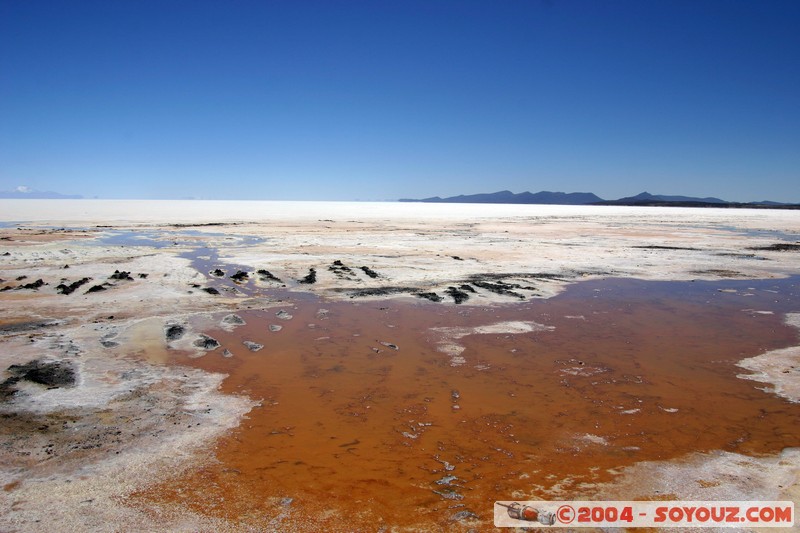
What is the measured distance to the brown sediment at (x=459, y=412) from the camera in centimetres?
415

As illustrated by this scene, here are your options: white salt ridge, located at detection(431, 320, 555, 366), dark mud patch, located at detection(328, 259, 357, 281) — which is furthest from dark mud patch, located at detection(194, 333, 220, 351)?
dark mud patch, located at detection(328, 259, 357, 281)

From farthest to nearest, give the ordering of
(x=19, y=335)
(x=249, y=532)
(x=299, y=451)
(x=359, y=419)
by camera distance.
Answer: (x=19, y=335) < (x=359, y=419) < (x=299, y=451) < (x=249, y=532)

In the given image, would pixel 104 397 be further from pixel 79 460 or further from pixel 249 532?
pixel 249 532

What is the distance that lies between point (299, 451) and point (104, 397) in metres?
2.94

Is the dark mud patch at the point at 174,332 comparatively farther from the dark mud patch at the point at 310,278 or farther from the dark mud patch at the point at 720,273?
the dark mud patch at the point at 720,273

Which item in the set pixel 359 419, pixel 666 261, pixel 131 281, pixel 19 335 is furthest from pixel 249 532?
pixel 666 261

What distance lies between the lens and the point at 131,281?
13.7 metres

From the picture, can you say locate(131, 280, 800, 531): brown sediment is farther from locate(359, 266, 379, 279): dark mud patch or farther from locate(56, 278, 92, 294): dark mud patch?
locate(56, 278, 92, 294): dark mud patch

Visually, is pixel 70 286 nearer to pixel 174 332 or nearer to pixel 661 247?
pixel 174 332
